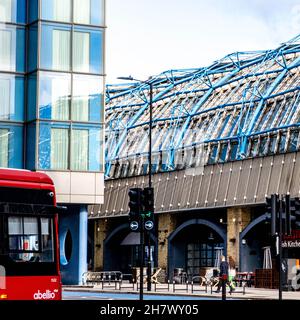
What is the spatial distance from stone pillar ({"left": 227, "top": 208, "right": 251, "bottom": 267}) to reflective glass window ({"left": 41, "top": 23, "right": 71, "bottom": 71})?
657 inches

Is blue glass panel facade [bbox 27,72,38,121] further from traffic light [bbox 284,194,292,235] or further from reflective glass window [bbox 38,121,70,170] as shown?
traffic light [bbox 284,194,292,235]

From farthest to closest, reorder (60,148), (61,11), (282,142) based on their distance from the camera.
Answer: (282,142), (61,11), (60,148)

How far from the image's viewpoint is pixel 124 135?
85.9 m

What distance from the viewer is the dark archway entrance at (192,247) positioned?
7200 centimetres

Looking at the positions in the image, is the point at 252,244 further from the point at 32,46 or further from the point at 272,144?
the point at 32,46

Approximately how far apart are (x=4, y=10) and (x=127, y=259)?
32883 mm

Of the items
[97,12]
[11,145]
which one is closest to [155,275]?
[11,145]

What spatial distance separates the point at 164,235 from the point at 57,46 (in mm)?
21951

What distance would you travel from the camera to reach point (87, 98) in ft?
190

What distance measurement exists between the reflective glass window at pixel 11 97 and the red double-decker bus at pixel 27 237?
35545mm

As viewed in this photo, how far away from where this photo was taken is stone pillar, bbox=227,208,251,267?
6406cm

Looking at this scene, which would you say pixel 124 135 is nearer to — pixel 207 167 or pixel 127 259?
pixel 127 259
